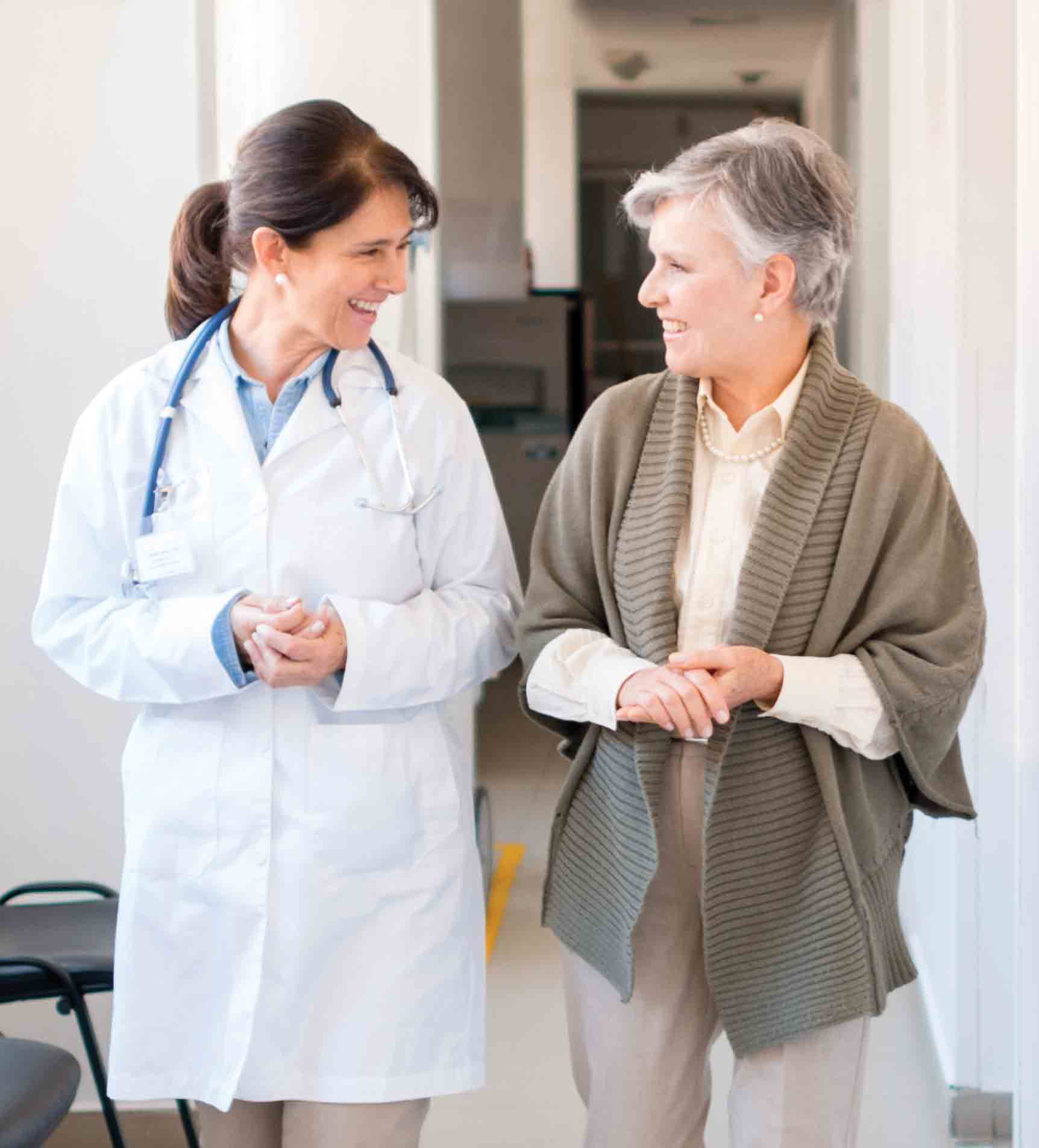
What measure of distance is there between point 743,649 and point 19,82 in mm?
1864

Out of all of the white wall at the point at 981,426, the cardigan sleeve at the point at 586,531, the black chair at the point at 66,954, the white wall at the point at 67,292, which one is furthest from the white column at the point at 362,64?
the cardigan sleeve at the point at 586,531

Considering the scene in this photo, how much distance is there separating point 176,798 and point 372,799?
0.24 m

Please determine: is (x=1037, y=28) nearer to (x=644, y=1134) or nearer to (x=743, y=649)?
(x=743, y=649)

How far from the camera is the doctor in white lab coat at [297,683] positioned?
1.83 metres

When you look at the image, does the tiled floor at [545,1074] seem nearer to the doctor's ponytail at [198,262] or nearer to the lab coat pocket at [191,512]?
the lab coat pocket at [191,512]

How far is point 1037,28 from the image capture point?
185cm

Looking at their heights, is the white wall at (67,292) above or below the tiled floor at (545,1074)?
above

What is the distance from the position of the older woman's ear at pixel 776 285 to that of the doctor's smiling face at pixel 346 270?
1.44ft

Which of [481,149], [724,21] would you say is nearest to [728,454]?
[481,149]

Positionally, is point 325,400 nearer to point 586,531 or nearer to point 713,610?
point 586,531

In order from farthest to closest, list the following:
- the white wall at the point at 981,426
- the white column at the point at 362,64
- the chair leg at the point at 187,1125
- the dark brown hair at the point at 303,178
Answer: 1. the white column at the point at 362,64
2. the white wall at the point at 981,426
3. the chair leg at the point at 187,1125
4. the dark brown hair at the point at 303,178

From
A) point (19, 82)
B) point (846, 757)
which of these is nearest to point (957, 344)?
point (846, 757)

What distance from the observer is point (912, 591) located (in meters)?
1.69

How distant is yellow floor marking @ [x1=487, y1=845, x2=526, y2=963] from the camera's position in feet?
13.8
